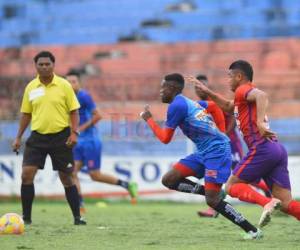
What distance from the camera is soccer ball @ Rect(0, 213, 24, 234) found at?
10.2m

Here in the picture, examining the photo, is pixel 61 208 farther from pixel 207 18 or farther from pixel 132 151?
pixel 207 18

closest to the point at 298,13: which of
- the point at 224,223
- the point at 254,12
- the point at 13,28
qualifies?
the point at 254,12

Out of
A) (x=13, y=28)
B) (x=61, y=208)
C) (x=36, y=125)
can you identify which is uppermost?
(x=13, y=28)

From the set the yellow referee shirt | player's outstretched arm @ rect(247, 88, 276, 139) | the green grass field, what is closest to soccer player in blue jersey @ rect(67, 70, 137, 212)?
the green grass field

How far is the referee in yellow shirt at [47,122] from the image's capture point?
11.3m

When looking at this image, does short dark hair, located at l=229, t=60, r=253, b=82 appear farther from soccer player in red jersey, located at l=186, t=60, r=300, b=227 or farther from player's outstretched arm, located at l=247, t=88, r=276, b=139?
player's outstretched arm, located at l=247, t=88, r=276, b=139

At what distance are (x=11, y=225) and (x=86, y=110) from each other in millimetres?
4835

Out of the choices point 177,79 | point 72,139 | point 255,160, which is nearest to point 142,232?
point 72,139

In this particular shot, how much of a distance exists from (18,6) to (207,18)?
7.87 meters

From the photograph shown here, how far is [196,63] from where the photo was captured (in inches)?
1047

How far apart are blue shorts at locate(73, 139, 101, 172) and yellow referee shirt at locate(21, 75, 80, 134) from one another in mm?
3752

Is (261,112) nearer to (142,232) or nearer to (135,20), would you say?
(142,232)

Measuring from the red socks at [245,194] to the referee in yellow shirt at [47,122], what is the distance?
107 inches

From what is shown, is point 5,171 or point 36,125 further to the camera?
point 5,171
